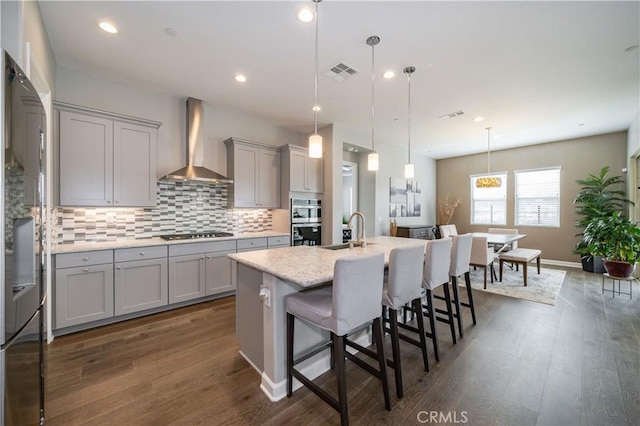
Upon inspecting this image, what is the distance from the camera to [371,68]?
117 inches

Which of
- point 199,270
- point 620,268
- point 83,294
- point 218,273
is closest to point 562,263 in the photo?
point 620,268

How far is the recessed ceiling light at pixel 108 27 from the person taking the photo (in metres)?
2.28

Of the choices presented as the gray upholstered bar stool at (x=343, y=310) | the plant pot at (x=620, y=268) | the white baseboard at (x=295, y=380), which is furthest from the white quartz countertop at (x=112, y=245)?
the plant pot at (x=620, y=268)

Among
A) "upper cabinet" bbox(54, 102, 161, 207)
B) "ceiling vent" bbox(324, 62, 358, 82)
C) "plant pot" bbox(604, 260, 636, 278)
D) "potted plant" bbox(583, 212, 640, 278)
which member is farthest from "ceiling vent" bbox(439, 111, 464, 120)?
"upper cabinet" bbox(54, 102, 161, 207)

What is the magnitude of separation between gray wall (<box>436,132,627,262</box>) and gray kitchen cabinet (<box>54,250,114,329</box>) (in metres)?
8.18

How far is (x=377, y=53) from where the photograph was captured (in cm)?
269

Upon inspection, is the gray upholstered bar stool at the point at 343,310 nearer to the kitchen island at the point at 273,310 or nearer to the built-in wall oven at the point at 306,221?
the kitchen island at the point at 273,310

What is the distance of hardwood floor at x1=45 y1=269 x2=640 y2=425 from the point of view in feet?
5.42

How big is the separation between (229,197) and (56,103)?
7.12 ft

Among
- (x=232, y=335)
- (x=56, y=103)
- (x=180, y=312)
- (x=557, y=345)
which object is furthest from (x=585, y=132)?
(x=56, y=103)

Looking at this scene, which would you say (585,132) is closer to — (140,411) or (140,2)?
(140,2)

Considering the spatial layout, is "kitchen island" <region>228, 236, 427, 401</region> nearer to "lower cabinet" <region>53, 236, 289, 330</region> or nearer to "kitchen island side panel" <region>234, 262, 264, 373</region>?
"kitchen island side panel" <region>234, 262, 264, 373</region>

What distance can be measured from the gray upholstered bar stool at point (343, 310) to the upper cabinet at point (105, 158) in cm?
266

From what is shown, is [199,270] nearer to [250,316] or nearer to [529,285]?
[250,316]
